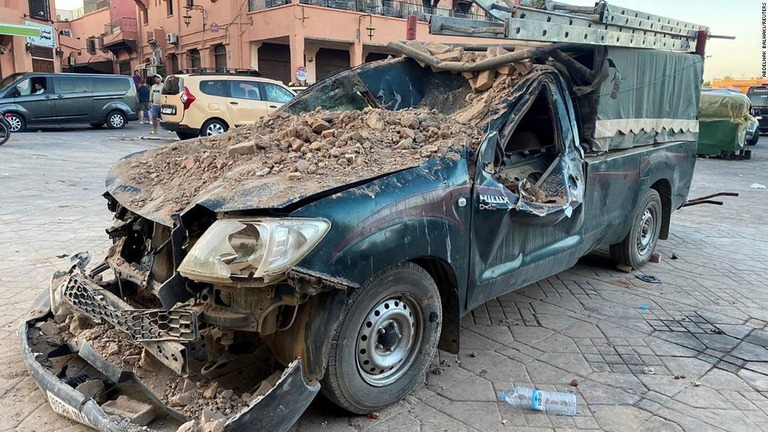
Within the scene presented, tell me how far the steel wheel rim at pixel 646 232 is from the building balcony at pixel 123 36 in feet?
128

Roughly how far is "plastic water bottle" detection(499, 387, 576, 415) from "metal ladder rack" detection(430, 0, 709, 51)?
2001mm

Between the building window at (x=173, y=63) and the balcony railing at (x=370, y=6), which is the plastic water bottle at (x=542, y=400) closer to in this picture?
the balcony railing at (x=370, y=6)

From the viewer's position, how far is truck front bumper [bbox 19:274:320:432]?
2.37 m

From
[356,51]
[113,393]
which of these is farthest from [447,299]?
[356,51]

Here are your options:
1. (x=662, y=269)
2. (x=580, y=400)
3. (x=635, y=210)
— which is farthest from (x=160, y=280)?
(x=662, y=269)

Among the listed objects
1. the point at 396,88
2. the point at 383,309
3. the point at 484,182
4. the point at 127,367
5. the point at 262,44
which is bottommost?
the point at 127,367

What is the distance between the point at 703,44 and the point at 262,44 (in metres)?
25.6

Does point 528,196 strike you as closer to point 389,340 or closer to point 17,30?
point 389,340

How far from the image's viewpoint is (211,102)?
49.4ft

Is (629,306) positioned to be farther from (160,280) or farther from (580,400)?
(160,280)

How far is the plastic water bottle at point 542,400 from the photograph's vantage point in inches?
123

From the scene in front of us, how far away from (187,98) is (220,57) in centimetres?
1616

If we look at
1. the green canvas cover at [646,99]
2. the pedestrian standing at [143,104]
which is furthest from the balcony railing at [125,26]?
the green canvas cover at [646,99]

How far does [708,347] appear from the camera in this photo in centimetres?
399
